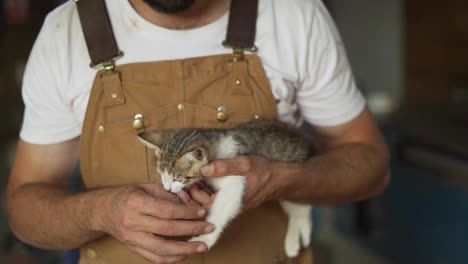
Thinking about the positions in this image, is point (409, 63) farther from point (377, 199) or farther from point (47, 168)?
point (47, 168)

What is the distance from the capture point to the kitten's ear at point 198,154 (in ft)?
3.94

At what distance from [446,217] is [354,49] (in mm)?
1479

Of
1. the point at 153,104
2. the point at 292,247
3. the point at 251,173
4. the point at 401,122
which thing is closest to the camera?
the point at 251,173

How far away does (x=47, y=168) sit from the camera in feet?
4.57

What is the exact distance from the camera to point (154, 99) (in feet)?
4.43

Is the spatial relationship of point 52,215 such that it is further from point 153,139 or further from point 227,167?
point 227,167

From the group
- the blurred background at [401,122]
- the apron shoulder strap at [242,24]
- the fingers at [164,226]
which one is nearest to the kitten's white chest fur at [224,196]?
the fingers at [164,226]

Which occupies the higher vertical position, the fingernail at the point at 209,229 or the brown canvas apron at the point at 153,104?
the brown canvas apron at the point at 153,104

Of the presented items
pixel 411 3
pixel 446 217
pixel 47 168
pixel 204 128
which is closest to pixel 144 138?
pixel 204 128

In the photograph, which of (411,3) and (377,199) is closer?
(377,199)

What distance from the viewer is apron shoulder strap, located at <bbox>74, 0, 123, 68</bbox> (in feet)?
4.37

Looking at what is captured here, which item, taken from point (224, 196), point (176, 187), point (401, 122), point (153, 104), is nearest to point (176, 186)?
point (176, 187)

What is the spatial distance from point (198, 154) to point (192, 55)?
0.91ft

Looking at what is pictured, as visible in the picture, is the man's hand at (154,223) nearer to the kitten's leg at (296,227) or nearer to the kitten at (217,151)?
the kitten at (217,151)
